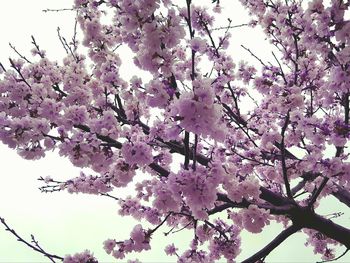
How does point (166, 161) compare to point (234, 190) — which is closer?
point (234, 190)

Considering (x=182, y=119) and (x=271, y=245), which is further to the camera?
(x=271, y=245)

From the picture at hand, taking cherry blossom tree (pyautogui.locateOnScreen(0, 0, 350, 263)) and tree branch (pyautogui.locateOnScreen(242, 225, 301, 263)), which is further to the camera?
tree branch (pyautogui.locateOnScreen(242, 225, 301, 263))

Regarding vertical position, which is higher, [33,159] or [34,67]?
[34,67]

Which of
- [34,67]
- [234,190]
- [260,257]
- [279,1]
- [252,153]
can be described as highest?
[279,1]

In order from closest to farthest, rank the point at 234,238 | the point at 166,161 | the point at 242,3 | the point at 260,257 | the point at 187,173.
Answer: the point at 187,173 < the point at 260,257 < the point at 166,161 < the point at 234,238 < the point at 242,3

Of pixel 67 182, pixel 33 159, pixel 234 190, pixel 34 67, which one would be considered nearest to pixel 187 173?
pixel 234 190

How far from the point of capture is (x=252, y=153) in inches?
269

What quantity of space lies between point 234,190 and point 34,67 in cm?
371

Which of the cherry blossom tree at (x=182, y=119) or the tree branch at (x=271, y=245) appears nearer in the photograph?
the cherry blossom tree at (x=182, y=119)

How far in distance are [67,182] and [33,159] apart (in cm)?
219

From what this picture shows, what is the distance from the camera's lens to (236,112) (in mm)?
7367

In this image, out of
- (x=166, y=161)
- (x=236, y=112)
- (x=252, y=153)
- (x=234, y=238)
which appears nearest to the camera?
(x=166, y=161)

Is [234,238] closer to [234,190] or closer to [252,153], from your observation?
[252,153]

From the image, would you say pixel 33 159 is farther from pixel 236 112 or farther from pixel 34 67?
pixel 236 112
